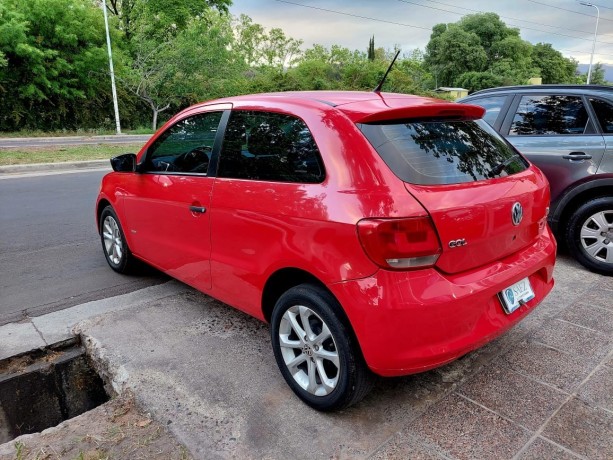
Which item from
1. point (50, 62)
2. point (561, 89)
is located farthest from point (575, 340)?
point (50, 62)

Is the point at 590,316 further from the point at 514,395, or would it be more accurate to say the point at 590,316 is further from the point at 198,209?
the point at 198,209

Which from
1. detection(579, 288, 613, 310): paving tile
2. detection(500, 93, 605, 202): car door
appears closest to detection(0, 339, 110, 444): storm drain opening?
detection(579, 288, 613, 310): paving tile

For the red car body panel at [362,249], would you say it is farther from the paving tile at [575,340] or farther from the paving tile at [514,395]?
the paving tile at [575,340]

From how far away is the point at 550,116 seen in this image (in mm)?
4832

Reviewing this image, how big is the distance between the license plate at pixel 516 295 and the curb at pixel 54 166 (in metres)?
12.7

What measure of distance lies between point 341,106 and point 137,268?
282cm

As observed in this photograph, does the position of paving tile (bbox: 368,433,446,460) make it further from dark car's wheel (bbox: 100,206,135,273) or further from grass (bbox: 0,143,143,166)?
grass (bbox: 0,143,143,166)

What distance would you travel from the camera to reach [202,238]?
3.15 metres

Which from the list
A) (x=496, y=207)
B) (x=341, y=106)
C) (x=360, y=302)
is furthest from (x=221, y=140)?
(x=496, y=207)

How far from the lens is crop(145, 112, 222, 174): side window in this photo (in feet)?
10.5

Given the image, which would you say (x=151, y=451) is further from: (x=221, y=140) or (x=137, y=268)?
(x=137, y=268)

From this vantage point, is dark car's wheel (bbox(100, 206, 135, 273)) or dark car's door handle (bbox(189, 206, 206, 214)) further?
dark car's wheel (bbox(100, 206, 135, 273))

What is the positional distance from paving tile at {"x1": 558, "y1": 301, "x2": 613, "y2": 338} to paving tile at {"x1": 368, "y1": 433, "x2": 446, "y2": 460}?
1.85 meters

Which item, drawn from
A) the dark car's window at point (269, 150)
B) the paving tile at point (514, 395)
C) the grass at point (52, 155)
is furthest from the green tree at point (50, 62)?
the paving tile at point (514, 395)
